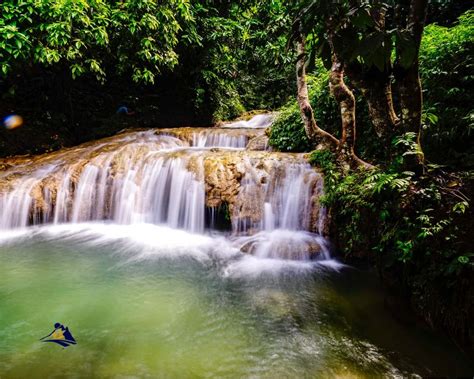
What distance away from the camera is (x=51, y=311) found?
10.4 ft

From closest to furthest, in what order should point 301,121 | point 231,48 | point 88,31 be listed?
1. point 88,31
2. point 301,121
3. point 231,48

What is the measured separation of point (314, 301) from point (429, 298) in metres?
1.26

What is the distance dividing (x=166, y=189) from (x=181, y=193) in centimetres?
46

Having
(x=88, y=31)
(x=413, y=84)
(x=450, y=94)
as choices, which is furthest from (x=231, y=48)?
(x=413, y=84)

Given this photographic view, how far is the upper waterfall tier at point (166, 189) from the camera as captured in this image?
541 centimetres

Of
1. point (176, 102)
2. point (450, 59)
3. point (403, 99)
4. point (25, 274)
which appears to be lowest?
point (25, 274)

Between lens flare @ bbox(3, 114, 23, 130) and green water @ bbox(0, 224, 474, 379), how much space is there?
547cm

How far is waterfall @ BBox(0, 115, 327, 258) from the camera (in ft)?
17.1

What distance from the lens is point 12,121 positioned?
27.0 feet

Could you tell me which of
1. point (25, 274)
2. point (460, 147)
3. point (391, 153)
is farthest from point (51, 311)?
point (460, 147)

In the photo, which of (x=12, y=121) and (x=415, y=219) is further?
(x=12, y=121)

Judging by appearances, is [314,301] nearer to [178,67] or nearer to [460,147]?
[460,147]

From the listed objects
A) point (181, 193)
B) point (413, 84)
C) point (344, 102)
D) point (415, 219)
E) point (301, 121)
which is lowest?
point (415, 219)

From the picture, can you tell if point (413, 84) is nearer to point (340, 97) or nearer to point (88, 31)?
point (340, 97)
